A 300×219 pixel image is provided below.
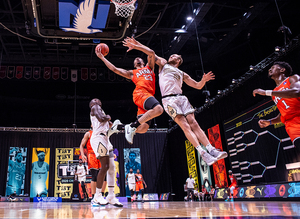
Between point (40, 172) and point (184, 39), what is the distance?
10.7 m

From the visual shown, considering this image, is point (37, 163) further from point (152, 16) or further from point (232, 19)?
point (232, 19)

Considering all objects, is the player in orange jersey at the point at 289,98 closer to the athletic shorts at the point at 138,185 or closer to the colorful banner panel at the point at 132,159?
the athletic shorts at the point at 138,185

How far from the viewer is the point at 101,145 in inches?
163

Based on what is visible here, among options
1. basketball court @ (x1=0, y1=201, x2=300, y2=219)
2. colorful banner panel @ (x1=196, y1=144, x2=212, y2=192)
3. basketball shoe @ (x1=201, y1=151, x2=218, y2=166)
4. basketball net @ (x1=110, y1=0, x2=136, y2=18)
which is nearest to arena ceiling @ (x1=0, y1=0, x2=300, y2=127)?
basketball net @ (x1=110, y1=0, x2=136, y2=18)

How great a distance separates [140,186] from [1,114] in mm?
10072

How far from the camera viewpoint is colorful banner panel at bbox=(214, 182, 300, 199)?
681 centimetres

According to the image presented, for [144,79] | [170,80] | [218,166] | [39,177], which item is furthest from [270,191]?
[39,177]

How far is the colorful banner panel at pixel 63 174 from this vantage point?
48.0 feet

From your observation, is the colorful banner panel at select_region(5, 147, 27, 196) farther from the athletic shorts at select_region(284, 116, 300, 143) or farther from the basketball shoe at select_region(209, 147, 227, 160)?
the athletic shorts at select_region(284, 116, 300, 143)

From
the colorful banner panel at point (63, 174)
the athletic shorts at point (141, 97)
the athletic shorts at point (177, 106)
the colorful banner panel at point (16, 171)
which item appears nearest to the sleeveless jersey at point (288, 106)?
the athletic shorts at point (177, 106)

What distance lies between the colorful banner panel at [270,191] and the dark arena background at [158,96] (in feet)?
0.12

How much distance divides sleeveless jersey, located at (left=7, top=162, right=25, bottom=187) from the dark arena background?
5cm

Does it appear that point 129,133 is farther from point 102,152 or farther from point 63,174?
point 63,174

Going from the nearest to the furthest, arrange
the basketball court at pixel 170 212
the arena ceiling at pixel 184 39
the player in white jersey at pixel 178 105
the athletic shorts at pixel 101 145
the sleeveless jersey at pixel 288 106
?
the basketball court at pixel 170 212 < the sleeveless jersey at pixel 288 106 < the player in white jersey at pixel 178 105 < the athletic shorts at pixel 101 145 < the arena ceiling at pixel 184 39
